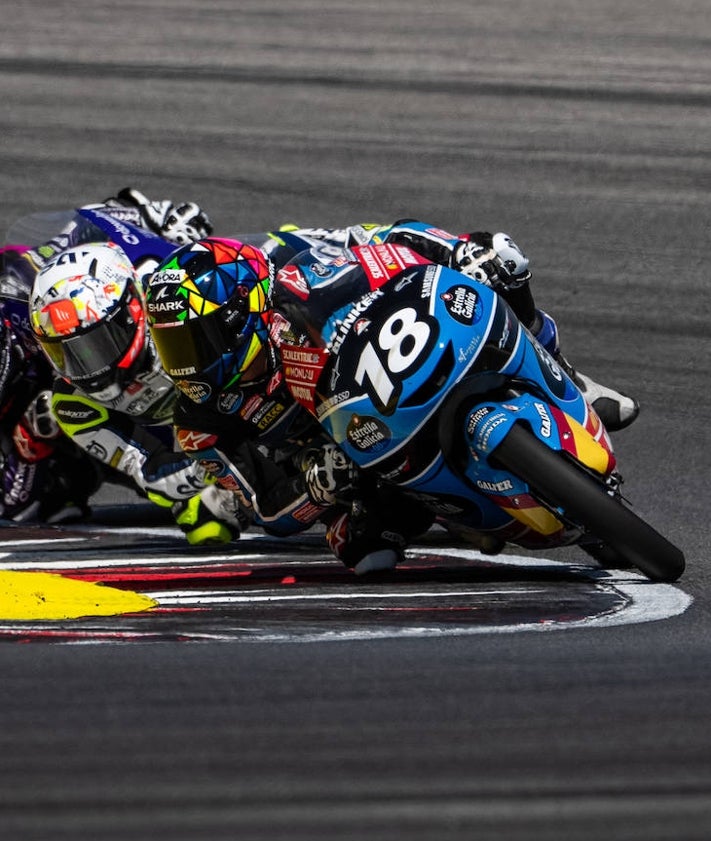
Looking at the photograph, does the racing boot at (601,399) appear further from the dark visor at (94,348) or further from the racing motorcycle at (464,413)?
the dark visor at (94,348)

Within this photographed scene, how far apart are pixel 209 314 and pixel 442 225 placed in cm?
561

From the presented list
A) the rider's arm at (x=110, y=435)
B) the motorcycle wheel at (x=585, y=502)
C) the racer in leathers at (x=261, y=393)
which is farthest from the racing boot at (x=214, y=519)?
the motorcycle wheel at (x=585, y=502)

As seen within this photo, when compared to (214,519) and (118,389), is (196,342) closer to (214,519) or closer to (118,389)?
(214,519)

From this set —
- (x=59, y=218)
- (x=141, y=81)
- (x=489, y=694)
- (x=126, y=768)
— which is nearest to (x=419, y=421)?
(x=489, y=694)

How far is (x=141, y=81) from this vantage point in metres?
14.0

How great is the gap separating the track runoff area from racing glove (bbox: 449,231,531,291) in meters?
1.12

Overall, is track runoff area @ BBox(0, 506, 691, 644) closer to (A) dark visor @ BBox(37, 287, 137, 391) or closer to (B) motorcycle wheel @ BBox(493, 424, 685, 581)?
(B) motorcycle wheel @ BBox(493, 424, 685, 581)

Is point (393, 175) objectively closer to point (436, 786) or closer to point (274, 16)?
point (274, 16)

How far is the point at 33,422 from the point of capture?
28.1 ft

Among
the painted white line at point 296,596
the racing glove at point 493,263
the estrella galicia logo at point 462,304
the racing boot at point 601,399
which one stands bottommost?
the painted white line at point 296,596

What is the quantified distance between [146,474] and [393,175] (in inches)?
194

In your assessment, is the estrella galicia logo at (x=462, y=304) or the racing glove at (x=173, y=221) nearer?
the estrella galicia logo at (x=462, y=304)

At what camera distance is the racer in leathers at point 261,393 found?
6.05 m

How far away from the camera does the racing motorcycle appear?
5.09 m
